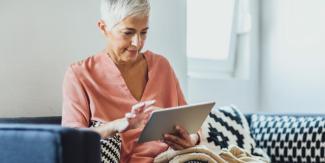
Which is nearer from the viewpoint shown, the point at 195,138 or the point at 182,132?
the point at 182,132

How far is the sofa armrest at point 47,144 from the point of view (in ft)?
3.31

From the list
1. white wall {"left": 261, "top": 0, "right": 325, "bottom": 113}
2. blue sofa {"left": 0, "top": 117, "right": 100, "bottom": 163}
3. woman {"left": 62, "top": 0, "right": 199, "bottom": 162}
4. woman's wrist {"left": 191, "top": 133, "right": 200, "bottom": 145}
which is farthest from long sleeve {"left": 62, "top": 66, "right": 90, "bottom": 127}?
white wall {"left": 261, "top": 0, "right": 325, "bottom": 113}

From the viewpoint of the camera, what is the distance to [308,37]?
2.97 meters

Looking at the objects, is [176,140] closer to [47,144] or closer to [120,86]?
[120,86]

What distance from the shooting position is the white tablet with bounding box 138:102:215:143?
1476mm

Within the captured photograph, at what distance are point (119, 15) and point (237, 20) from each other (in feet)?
5.29

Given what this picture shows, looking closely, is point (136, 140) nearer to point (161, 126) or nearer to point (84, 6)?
point (161, 126)

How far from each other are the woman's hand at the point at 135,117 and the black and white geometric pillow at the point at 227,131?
1.82ft

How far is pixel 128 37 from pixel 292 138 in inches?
33.5

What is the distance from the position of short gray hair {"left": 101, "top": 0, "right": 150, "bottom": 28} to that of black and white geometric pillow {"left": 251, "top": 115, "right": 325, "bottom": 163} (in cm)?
82

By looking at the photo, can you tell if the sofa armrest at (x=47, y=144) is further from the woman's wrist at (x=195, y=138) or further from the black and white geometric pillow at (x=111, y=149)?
the woman's wrist at (x=195, y=138)

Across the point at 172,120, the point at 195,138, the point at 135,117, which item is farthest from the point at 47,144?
the point at 195,138

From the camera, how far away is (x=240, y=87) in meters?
3.08

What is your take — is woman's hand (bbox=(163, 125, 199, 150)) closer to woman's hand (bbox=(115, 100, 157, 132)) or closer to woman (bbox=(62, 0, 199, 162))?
woman (bbox=(62, 0, 199, 162))
